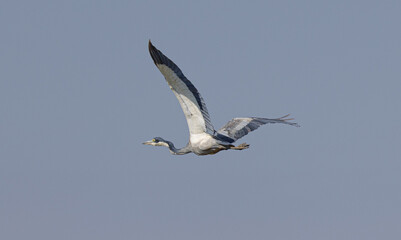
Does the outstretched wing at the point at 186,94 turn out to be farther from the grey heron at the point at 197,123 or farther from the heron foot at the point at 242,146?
the heron foot at the point at 242,146

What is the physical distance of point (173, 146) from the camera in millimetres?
34719

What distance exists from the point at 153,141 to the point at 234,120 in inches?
172

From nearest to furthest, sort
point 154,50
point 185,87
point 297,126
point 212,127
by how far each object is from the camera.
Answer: point 154,50 < point 185,87 < point 212,127 < point 297,126

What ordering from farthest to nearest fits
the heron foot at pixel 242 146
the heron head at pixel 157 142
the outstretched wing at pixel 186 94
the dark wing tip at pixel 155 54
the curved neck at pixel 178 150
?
1. the heron head at pixel 157 142
2. the curved neck at pixel 178 150
3. the heron foot at pixel 242 146
4. the outstretched wing at pixel 186 94
5. the dark wing tip at pixel 155 54

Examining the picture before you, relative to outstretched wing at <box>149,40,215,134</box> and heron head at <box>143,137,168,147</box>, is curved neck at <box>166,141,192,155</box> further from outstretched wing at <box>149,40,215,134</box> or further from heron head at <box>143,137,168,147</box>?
outstretched wing at <box>149,40,215,134</box>

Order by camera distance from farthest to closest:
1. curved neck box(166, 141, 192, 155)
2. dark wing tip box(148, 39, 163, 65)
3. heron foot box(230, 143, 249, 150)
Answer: curved neck box(166, 141, 192, 155), heron foot box(230, 143, 249, 150), dark wing tip box(148, 39, 163, 65)

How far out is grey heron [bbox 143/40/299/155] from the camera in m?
28.6

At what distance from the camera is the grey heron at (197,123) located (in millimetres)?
28641

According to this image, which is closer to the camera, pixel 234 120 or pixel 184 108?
pixel 184 108

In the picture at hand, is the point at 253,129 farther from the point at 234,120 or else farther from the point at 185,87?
the point at 185,87

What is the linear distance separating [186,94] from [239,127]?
475 centimetres

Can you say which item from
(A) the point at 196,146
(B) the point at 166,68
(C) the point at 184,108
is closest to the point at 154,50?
(B) the point at 166,68

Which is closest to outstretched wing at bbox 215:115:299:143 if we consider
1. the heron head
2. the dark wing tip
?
the heron head

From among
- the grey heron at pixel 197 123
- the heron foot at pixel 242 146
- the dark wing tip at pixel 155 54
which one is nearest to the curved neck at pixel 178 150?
the grey heron at pixel 197 123
